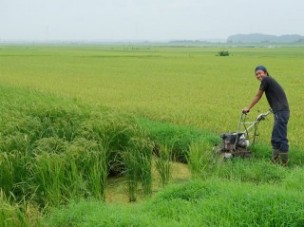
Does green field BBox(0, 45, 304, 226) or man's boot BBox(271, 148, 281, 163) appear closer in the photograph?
green field BBox(0, 45, 304, 226)

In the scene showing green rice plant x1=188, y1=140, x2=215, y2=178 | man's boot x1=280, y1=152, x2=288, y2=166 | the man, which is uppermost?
the man

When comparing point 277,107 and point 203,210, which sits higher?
point 277,107

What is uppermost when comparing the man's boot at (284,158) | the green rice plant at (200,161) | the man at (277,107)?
the man at (277,107)

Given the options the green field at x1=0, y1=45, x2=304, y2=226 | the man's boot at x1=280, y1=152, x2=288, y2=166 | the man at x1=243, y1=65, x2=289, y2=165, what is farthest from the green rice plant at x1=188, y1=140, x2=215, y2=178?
the man's boot at x1=280, y1=152, x2=288, y2=166

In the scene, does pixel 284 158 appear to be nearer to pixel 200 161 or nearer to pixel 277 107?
pixel 277 107

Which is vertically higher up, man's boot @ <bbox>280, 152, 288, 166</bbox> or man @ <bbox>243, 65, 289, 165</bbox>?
man @ <bbox>243, 65, 289, 165</bbox>

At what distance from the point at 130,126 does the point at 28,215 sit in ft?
9.10

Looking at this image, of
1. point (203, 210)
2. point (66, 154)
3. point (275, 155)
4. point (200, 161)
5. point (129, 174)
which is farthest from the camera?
point (275, 155)

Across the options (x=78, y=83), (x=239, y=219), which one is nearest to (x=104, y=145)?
(x=239, y=219)

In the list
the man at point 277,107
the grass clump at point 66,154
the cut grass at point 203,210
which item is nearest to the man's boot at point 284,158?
the man at point 277,107

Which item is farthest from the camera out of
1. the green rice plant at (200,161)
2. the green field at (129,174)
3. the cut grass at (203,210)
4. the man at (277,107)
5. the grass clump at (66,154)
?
the man at (277,107)

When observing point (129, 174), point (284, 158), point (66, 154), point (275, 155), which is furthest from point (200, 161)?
point (66, 154)

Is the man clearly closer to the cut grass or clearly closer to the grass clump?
the grass clump

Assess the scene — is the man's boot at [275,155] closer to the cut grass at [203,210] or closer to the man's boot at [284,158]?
the man's boot at [284,158]
